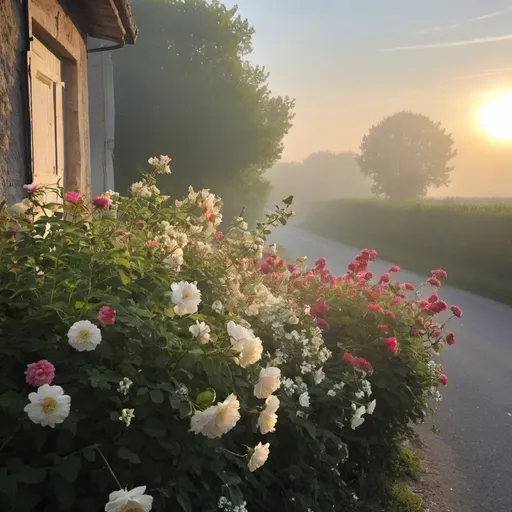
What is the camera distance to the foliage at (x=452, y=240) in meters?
15.1

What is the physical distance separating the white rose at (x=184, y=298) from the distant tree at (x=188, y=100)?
17.6 meters

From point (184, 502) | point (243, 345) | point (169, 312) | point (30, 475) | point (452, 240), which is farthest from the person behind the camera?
point (452, 240)

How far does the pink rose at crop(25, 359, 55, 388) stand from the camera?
2.00 m

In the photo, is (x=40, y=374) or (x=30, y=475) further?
(x=40, y=374)

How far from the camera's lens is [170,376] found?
2.32 metres

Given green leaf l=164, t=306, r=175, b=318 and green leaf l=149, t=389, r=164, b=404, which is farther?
green leaf l=164, t=306, r=175, b=318

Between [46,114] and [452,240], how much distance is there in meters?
15.7

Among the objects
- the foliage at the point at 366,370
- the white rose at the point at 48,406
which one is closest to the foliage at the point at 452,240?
the foliage at the point at 366,370

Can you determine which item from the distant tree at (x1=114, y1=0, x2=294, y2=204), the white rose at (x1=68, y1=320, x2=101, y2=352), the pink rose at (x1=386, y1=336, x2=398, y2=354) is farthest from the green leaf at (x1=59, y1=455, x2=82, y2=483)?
the distant tree at (x1=114, y1=0, x2=294, y2=204)

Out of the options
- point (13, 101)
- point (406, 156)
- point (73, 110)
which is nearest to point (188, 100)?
point (73, 110)

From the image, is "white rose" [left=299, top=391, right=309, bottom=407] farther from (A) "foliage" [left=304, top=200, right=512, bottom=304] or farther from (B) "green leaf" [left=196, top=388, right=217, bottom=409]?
(A) "foliage" [left=304, top=200, right=512, bottom=304]

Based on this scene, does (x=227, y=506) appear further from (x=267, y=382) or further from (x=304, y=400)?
(x=304, y=400)

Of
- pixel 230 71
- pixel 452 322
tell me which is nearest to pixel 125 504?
pixel 452 322

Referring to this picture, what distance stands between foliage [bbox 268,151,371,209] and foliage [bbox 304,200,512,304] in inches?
2831
